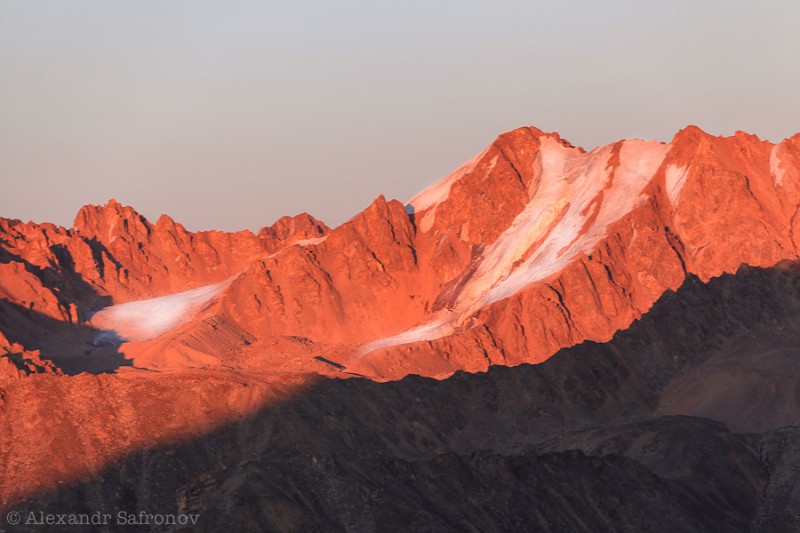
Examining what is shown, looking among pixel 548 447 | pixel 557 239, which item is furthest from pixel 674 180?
pixel 548 447

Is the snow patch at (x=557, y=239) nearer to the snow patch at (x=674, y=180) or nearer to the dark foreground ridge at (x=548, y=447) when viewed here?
the snow patch at (x=674, y=180)

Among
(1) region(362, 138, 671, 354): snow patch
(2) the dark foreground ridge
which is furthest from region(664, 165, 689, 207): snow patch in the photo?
(2) the dark foreground ridge

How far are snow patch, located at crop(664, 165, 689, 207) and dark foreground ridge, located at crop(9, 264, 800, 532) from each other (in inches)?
623

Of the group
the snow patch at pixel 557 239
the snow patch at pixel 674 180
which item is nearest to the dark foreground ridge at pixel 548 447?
the snow patch at pixel 674 180

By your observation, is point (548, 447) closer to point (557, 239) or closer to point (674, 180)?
point (557, 239)

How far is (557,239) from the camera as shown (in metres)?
192

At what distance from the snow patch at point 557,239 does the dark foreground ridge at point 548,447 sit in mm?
17846

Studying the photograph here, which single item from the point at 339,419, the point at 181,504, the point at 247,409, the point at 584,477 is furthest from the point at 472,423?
the point at 181,504

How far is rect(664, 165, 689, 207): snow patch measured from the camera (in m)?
186

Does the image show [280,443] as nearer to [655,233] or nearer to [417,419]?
[417,419]

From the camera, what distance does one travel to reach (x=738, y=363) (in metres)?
155

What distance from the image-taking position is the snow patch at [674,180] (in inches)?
7318

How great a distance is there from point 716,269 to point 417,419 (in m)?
43.5

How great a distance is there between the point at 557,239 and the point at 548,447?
5425 centimetres
